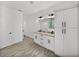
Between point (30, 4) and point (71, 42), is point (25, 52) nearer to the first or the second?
point (71, 42)

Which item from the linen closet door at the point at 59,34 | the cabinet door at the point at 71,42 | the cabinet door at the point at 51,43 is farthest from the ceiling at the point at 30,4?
the cabinet door at the point at 51,43

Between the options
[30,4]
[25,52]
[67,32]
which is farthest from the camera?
[30,4]

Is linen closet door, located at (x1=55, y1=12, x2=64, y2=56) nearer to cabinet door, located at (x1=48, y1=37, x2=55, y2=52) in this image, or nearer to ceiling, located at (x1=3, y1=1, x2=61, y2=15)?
cabinet door, located at (x1=48, y1=37, x2=55, y2=52)

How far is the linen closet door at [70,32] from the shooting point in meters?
2.88

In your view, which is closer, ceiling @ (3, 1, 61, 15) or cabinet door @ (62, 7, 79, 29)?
cabinet door @ (62, 7, 79, 29)

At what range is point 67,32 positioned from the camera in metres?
3.08

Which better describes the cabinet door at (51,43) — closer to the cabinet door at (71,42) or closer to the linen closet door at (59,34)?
the linen closet door at (59,34)

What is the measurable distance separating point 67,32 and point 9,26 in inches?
141

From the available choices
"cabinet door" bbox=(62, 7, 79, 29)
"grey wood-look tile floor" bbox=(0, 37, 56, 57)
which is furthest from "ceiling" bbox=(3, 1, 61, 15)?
"grey wood-look tile floor" bbox=(0, 37, 56, 57)

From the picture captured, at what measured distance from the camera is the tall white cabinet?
114 inches

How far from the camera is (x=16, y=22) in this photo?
612 cm

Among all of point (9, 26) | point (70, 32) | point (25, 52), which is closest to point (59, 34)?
point (70, 32)

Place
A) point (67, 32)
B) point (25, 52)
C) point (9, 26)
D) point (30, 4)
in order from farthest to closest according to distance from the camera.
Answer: point (9, 26) → point (30, 4) → point (25, 52) → point (67, 32)

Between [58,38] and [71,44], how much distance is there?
57 cm
